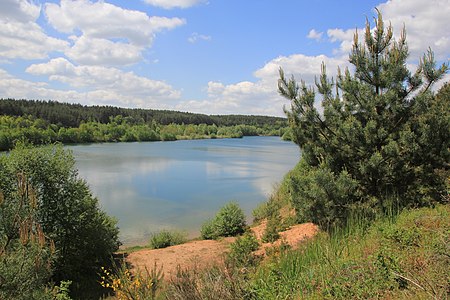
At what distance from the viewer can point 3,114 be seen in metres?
76.6

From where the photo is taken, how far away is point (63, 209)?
1080cm

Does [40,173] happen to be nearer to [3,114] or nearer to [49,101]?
[3,114]

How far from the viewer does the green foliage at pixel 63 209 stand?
34.1 feet

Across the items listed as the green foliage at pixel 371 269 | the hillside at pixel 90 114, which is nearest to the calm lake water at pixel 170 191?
the green foliage at pixel 371 269

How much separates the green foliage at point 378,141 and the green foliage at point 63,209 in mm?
7308

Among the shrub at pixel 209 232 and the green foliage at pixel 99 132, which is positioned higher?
the green foliage at pixel 99 132

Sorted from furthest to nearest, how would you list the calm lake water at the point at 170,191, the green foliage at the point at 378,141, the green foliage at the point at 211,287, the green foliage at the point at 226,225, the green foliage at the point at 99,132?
the green foliage at the point at 99,132
the calm lake water at the point at 170,191
the green foliage at the point at 226,225
the green foliage at the point at 378,141
the green foliage at the point at 211,287

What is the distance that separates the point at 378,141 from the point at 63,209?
942cm

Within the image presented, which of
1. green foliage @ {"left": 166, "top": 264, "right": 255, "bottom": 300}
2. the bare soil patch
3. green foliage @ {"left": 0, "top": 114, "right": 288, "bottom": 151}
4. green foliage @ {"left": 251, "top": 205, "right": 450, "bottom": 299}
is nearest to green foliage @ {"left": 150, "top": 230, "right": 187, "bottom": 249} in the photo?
the bare soil patch

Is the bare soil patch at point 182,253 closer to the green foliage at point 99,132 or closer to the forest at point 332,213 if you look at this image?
the forest at point 332,213

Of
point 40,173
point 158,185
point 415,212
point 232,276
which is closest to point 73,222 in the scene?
point 40,173

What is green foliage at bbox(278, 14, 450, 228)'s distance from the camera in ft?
22.3

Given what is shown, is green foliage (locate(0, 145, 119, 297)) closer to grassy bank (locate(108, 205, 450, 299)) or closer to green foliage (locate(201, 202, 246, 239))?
green foliage (locate(201, 202, 246, 239))

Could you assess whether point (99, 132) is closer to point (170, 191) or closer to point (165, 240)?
point (170, 191)
